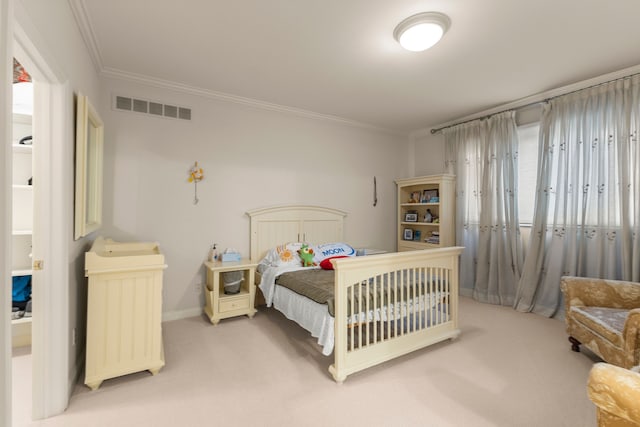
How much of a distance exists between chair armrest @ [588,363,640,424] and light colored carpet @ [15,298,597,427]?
0.73 meters

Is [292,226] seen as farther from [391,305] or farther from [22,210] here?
[22,210]

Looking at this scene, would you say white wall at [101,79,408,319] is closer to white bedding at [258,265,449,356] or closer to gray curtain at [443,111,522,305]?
white bedding at [258,265,449,356]

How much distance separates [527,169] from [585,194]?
2.25 feet

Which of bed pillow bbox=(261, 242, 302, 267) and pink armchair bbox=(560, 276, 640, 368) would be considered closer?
pink armchair bbox=(560, 276, 640, 368)

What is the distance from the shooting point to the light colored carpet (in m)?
1.68

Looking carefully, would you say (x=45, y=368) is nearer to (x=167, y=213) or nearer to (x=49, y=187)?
(x=49, y=187)

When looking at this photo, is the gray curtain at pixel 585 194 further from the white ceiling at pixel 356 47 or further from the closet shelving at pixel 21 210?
the closet shelving at pixel 21 210

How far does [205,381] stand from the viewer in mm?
2035

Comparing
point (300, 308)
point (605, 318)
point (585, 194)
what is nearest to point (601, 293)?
point (605, 318)

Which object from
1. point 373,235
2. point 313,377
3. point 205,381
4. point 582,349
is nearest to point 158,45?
point 205,381

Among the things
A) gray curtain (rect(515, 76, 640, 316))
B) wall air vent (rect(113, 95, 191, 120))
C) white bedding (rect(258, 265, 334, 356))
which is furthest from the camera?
wall air vent (rect(113, 95, 191, 120))

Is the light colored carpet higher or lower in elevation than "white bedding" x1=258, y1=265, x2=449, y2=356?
lower

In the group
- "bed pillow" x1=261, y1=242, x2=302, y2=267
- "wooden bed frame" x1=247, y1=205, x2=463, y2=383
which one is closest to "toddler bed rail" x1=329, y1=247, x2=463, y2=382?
"wooden bed frame" x1=247, y1=205, x2=463, y2=383

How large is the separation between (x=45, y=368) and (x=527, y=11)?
12.3 feet
